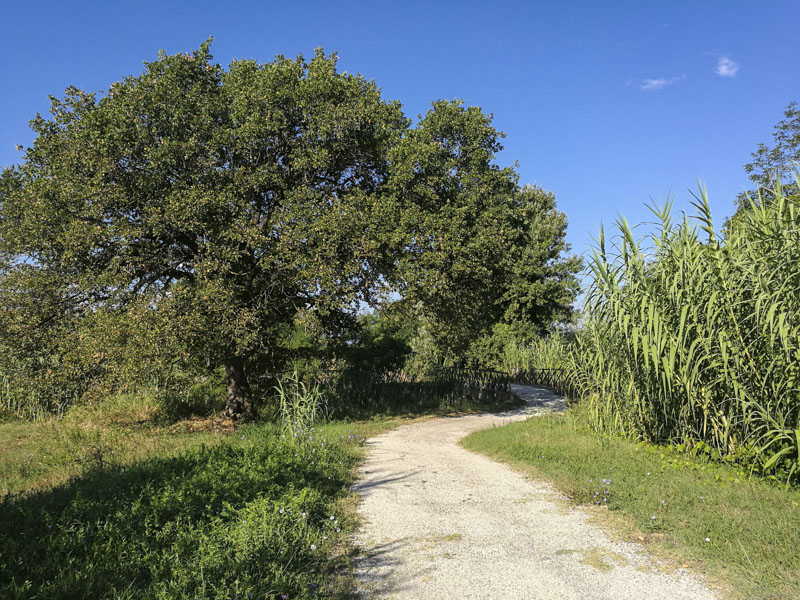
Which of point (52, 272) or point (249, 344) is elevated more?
point (52, 272)

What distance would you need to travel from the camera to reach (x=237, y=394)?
1283 centimetres

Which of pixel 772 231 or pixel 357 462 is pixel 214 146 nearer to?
pixel 357 462

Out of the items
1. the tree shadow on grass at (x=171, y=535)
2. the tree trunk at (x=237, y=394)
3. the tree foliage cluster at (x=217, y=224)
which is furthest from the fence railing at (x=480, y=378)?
the tree shadow on grass at (x=171, y=535)

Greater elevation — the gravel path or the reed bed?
the reed bed

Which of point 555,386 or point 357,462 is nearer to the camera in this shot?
point 357,462

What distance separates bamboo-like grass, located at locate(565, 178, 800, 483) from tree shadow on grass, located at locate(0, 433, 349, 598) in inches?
181

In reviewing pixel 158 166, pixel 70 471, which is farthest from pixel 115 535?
pixel 158 166

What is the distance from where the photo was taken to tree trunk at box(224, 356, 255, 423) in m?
12.7

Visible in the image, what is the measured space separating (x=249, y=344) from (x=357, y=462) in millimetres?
4283

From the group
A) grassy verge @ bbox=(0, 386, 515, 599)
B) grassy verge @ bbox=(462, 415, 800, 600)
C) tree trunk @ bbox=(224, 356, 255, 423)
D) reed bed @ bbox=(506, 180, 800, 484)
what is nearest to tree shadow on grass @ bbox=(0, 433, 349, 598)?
grassy verge @ bbox=(0, 386, 515, 599)

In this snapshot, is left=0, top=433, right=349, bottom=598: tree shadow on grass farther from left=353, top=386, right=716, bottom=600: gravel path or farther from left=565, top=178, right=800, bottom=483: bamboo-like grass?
Result: left=565, top=178, right=800, bottom=483: bamboo-like grass

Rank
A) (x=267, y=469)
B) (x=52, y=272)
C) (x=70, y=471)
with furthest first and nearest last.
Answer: (x=52, y=272) → (x=70, y=471) → (x=267, y=469)

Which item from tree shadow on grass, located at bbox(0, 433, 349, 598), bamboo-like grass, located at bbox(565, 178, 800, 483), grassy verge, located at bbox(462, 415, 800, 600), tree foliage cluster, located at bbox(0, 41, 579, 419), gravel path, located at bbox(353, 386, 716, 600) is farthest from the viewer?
tree foliage cluster, located at bbox(0, 41, 579, 419)

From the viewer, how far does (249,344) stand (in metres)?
11.0
